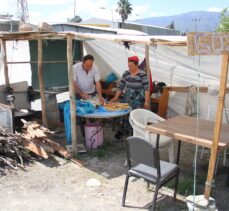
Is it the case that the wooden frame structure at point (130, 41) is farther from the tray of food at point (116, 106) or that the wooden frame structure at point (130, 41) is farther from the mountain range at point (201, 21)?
the tray of food at point (116, 106)

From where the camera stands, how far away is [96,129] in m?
5.96

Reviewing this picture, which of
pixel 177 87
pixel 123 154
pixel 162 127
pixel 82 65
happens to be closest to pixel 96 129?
pixel 123 154

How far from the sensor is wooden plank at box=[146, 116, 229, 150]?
12.5 ft

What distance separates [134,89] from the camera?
627 centimetres

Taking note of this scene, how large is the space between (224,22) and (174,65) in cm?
247

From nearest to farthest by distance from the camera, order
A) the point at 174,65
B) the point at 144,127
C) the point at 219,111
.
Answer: the point at 219,111, the point at 144,127, the point at 174,65

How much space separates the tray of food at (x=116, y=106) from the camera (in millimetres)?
5977

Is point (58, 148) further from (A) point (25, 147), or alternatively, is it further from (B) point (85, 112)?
(B) point (85, 112)

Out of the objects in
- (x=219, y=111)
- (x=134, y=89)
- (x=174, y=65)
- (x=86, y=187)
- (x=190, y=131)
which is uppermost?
(x=174, y=65)

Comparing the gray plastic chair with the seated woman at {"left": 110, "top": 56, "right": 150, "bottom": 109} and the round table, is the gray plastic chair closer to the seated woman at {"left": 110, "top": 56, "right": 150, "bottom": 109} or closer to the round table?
the round table

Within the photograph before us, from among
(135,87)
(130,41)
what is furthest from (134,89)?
(130,41)

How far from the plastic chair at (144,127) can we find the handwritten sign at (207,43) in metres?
1.81

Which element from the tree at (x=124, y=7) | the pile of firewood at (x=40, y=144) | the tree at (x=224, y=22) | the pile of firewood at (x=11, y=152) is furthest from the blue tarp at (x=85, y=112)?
the tree at (x=124, y=7)

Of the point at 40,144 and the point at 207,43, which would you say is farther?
the point at 40,144
